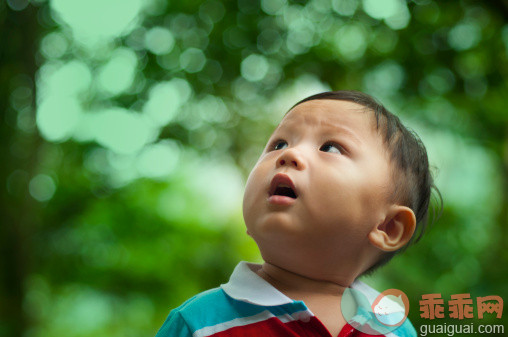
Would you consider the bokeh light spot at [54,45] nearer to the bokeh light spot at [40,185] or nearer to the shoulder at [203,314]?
the bokeh light spot at [40,185]

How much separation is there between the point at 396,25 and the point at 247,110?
1.14 meters

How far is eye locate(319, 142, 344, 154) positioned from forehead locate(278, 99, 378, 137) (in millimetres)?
29

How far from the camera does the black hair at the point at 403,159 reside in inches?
33.8

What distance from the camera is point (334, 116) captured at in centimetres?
84

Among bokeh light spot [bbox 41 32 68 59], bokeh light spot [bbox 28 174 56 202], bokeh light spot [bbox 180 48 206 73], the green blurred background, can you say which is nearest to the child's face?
the green blurred background

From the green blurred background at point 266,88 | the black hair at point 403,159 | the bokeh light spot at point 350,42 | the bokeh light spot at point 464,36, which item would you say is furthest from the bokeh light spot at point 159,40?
the black hair at point 403,159

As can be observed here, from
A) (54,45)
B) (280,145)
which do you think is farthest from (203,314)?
(54,45)

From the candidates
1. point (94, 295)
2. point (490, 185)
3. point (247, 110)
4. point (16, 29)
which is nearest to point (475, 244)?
point (490, 185)

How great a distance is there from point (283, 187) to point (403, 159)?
23cm

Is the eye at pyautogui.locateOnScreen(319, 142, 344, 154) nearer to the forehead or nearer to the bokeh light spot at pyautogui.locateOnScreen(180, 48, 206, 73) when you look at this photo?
the forehead

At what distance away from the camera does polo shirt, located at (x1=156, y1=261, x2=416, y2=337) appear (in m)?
0.73

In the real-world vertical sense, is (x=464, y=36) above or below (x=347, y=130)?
above

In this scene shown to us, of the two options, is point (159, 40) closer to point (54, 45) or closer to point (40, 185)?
point (54, 45)

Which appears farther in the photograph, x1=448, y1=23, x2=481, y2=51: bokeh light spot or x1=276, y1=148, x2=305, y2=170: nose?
x1=448, y1=23, x2=481, y2=51: bokeh light spot
